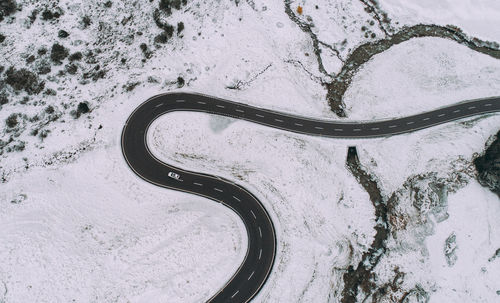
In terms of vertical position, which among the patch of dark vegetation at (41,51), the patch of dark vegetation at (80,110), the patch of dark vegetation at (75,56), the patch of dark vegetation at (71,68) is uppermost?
the patch of dark vegetation at (75,56)

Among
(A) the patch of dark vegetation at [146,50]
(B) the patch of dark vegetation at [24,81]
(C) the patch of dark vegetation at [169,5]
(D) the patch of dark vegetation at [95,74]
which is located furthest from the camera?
(C) the patch of dark vegetation at [169,5]

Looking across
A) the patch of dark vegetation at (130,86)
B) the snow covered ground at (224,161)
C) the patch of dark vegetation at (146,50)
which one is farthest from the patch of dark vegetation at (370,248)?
the patch of dark vegetation at (146,50)

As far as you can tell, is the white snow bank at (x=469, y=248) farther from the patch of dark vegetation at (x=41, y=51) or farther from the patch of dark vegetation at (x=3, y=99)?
the patch of dark vegetation at (x=3, y=99)

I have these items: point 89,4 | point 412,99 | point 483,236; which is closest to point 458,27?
point 412,99

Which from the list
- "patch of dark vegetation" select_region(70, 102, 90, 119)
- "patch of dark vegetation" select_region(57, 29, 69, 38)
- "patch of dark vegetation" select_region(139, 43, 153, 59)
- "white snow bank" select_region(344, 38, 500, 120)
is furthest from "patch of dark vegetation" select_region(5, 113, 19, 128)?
"white snow bank" select_region(344, 38, 500, 120)

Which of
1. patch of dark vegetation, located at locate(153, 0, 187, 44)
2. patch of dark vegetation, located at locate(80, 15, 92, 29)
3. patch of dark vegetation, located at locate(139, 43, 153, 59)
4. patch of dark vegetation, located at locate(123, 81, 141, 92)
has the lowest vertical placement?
patch of dark vegetation, located at locate(123, 81, 141, 92)

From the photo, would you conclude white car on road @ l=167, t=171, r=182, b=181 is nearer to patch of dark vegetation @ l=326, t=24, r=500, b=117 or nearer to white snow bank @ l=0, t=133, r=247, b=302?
white snow bank @ l=0, t=133, r=247, b=302

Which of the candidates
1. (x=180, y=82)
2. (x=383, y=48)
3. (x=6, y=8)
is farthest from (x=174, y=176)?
(x=383, y=48)

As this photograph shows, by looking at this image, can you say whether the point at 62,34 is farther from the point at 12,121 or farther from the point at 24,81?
the point at 12,121
